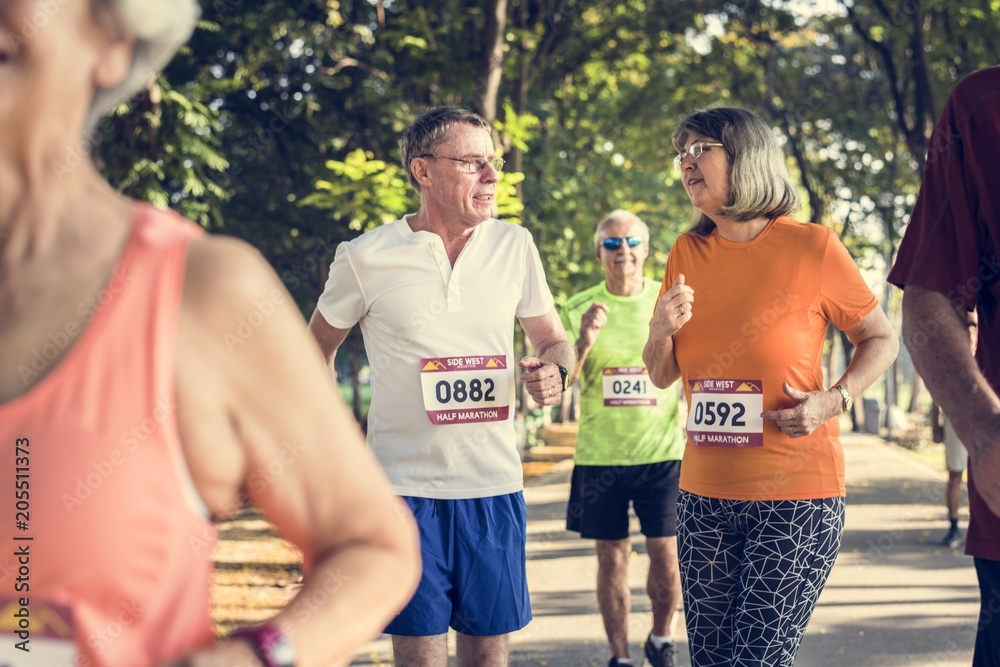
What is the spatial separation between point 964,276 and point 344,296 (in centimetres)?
258

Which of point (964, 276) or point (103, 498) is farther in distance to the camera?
point (964, 276)

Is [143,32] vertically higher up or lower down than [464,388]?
higher up

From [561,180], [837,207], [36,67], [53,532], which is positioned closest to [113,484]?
[53,532]

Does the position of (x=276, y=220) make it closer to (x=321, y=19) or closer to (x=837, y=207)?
(x=321, y=19)

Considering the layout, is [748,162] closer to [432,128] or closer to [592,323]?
[432,128]

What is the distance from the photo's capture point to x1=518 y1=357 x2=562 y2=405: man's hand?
4.12 meters

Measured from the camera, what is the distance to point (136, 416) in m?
1.16

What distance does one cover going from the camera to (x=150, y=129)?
964 cm

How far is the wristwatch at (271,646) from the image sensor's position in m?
1.18

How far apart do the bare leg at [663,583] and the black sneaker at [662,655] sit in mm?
79

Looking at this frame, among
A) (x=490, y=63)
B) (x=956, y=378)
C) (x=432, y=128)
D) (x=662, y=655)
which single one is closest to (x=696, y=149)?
(x=432, y=128)

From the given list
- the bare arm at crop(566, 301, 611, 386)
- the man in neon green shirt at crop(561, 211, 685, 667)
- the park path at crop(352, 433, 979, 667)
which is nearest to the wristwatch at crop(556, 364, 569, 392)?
the bare arm at crop(566, 301, 611, 386)

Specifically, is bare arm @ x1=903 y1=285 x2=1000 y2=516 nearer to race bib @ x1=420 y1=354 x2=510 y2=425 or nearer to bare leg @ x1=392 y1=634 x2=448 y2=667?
race bib @ x1=420 y1=354 x2=510 y2=425

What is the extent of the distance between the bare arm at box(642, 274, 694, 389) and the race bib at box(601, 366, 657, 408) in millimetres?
2437
